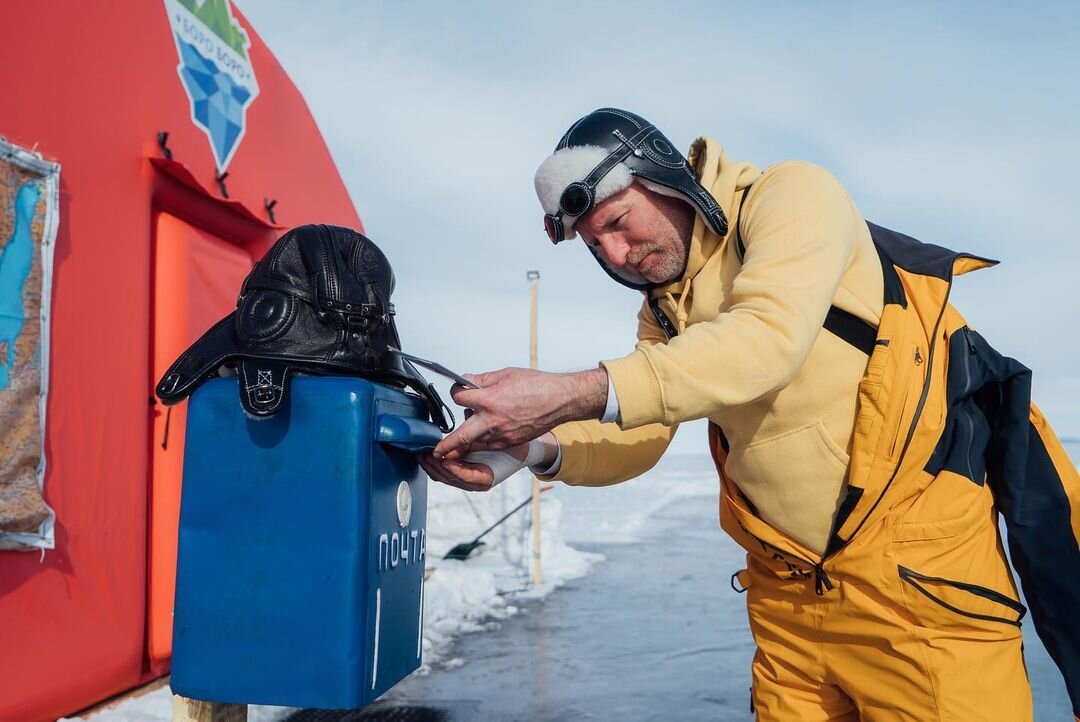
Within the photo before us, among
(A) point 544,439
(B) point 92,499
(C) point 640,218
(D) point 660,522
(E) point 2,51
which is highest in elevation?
(E) point 2,51

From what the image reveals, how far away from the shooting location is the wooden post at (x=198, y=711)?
158 cm

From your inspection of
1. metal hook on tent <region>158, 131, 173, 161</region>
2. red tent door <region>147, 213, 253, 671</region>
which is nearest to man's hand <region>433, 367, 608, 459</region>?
red tent door <region>147, 213, 253, 671</region>

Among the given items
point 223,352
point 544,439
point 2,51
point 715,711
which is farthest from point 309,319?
point 715,711

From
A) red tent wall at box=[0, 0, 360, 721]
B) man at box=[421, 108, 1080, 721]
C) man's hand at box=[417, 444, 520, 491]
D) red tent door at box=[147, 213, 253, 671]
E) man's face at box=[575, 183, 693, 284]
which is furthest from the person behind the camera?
red tent door at box=[147, 213, 253, 671]

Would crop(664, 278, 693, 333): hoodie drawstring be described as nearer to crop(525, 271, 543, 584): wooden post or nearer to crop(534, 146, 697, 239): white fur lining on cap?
crop(534, 146, 697, 239): white fur lining on cap

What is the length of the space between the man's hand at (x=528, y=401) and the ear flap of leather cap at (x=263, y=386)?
0.30 m

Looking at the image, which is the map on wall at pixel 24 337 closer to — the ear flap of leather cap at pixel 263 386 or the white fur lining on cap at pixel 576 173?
the ear flap of leather cap at pixel 263 386

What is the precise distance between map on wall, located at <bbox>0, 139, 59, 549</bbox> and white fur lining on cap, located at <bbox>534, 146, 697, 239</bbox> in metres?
1.96

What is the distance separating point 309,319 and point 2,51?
1.97 metres

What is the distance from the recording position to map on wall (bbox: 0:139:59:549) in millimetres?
2770

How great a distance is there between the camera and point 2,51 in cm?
281

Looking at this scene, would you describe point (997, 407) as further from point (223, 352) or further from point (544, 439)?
point (223, 352)

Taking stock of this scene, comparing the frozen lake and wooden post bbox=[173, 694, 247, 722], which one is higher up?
wooden post bbox=[173, 694, 247, 722]

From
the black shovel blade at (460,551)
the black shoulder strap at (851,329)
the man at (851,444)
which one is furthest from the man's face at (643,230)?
the black shovel blade at (460,551)
